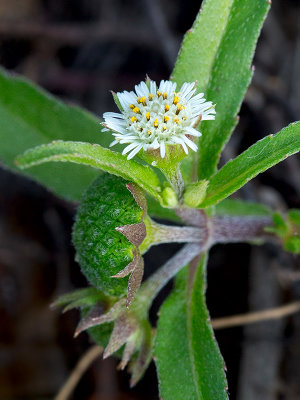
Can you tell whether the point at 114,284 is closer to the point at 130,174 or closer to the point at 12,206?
the point at 130,174

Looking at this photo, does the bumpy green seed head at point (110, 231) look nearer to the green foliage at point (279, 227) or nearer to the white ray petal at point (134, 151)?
the white ray petal at point (134, 151)

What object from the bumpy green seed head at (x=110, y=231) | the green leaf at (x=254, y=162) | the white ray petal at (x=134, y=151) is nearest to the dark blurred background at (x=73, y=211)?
the green leaf at (x=254, y=162)

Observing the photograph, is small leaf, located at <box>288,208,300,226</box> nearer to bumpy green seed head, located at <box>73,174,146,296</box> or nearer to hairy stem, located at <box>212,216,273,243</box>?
hairy stem, located at <box>212,216,273,243</box>

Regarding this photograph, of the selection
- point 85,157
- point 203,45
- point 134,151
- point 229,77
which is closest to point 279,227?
→ point 229,77

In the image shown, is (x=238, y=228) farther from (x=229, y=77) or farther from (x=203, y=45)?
(x=203, y=45)

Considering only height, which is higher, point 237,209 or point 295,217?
point 237,209

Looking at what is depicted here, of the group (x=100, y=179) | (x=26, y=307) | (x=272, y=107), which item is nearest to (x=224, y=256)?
(x=272, y=107)
